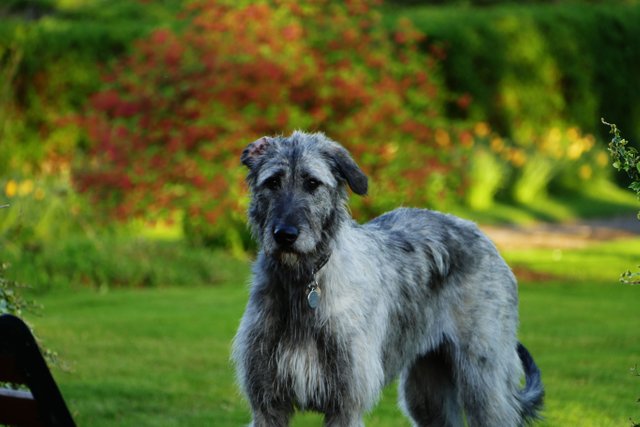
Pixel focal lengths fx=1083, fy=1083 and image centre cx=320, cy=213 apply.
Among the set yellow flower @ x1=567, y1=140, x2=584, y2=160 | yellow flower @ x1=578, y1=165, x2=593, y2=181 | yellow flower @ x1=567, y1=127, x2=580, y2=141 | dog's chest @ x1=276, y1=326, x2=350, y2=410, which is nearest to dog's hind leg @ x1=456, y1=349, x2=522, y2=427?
dog's chest @ x1=276, y1=326, x2=350, y2=410

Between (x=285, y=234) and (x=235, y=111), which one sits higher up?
(x=285, y=234)

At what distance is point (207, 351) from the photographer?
10086 mm

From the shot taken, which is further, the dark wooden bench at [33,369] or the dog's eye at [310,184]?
the dog's eye at [310,184]

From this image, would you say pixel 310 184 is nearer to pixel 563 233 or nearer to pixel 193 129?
pixel 193 129

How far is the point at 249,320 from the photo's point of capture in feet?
17.0

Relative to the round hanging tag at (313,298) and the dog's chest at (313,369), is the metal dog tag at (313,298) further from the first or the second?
the dog's chest at (313,369)

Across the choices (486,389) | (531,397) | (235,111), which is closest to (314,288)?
(486,389)

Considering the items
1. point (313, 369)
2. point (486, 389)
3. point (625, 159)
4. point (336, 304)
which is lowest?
point (486, 389)

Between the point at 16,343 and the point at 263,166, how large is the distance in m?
2.09

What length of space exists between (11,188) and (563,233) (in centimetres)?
1007

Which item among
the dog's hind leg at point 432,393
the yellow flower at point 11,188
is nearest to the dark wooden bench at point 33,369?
the dog's hind leg at point 432,393

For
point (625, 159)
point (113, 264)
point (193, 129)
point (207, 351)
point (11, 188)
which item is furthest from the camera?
point (11, 188)

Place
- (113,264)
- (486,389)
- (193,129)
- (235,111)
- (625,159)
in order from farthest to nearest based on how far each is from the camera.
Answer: (235,111)
(193,129)
(113,264)
(486,389)
(625,159)

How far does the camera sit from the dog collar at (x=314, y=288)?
198 inches
